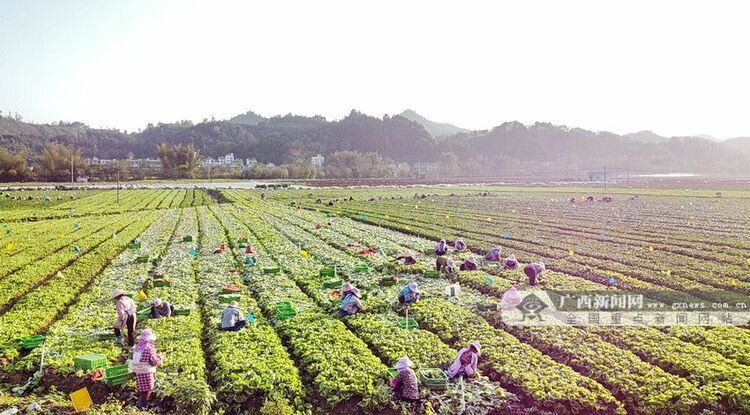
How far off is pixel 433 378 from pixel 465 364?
2.42 ft

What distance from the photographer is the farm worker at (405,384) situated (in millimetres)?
9920

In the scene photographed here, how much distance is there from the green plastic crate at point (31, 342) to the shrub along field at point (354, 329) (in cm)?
15

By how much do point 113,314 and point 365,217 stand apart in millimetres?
25470

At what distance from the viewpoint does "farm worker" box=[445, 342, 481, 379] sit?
10.6 meters

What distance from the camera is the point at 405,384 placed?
995 centimetres

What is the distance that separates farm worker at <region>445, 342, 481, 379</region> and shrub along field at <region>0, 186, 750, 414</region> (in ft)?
0.72

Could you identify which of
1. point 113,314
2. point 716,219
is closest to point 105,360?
point 113,314

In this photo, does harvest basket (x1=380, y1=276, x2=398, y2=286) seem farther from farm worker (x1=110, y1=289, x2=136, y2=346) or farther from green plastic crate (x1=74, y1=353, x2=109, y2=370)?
green plastic crate (x1=74, y1=353, x2=109, y2=370)

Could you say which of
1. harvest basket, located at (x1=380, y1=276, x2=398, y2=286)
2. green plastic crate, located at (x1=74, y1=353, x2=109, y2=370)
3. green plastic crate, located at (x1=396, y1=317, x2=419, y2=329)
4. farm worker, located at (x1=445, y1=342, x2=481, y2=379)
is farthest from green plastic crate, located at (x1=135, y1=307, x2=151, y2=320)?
farm worker, located at (x1=445, y1=342, x2=481, y2=379)

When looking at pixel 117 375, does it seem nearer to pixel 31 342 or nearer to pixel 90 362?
pixel 90 362

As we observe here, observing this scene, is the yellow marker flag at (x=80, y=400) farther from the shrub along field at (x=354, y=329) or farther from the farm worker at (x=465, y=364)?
the farm worker at (x=465, y=364)

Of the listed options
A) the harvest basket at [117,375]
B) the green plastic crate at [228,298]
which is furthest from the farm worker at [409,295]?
the harvest basket at [117,375]

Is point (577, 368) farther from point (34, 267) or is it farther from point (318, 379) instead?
point (34, 267)

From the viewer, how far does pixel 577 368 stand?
37.0ft
